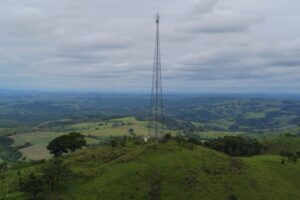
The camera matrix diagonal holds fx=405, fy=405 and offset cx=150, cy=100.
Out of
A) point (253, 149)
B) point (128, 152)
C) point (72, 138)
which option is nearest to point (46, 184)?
point (128, 152)

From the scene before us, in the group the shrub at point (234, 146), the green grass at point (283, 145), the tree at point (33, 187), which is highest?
the tree at point (33, 187)

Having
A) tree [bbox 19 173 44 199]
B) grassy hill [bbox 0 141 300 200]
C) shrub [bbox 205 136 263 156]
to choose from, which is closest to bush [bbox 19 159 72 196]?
tree [bbox 19 173 44 199]

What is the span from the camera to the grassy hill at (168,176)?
72688 millimetres

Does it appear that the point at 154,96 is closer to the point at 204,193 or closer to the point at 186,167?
the point at 186,167

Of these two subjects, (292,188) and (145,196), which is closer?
(145,196)

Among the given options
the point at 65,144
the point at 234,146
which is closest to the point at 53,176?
the point at 65,144

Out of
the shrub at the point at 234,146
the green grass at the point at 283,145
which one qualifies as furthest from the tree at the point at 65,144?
the green grass at the point at 283,145

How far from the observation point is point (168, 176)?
264ft

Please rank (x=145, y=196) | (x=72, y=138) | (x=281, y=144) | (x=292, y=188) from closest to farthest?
(x=145, y=196)
(x=292, y=188)
(x=72, y=138)
(x=281, y=144)

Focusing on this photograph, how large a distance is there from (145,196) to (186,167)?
15968mm

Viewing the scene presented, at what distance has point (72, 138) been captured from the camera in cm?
11188

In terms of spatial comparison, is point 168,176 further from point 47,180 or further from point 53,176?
point 47,180

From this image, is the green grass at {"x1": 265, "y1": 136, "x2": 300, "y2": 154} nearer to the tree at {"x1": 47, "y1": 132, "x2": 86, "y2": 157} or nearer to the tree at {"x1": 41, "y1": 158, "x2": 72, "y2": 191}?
the tree at {"x1": 47, "y1": 132, "x2": 86, "y2": 157}

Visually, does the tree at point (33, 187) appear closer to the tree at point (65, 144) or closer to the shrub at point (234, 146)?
the tree at point (65, 144)
